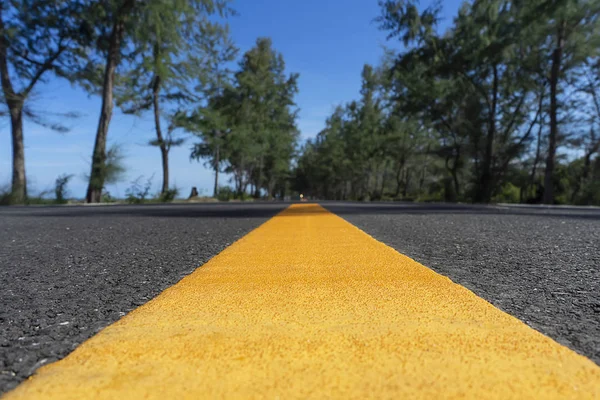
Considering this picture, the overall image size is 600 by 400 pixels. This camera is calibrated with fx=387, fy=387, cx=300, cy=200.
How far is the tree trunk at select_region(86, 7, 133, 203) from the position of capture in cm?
1483

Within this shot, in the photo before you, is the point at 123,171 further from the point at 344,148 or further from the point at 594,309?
the point at 344,148

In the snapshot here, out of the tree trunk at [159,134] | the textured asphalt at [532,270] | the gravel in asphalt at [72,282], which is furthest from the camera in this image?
the tree trunk at [159,134]

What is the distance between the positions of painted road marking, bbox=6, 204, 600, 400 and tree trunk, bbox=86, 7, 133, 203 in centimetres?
1500

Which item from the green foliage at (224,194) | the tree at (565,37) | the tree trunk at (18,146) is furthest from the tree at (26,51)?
the tree at (565,37)

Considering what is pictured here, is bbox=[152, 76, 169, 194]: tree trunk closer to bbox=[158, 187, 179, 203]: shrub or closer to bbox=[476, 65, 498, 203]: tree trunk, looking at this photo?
bbox=[158, 187, 179, 203]: shrub

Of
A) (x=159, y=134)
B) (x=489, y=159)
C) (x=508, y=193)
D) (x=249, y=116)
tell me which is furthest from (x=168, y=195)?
(x=508, y=193)

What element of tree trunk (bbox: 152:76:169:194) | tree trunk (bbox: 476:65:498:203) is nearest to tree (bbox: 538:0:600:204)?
tree trunk (bbox: 476:65:498:203)

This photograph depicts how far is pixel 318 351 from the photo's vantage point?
1020mm

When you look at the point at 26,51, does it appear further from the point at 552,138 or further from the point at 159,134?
the point at 552,138

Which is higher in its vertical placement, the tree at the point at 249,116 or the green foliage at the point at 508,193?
the tree at the point at 249,116

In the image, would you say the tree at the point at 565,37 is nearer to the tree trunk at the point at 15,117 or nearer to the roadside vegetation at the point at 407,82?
the roadside vegetation at the point at 407,82

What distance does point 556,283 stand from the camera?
1.83m

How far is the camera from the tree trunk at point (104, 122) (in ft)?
48.6

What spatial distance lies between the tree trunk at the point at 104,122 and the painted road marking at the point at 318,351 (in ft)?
49.2
